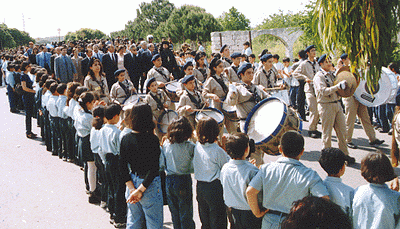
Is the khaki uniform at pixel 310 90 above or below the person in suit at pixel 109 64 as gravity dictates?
below

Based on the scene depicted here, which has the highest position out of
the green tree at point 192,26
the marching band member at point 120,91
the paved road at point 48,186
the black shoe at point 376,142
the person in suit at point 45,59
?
the green tree at point 192,26

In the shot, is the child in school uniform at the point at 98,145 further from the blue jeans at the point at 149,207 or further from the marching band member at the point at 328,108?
the marching band member at the point at 328,108

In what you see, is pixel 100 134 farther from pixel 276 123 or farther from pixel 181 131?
pixel 276 123

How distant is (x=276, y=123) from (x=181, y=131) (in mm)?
1709

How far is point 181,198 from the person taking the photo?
159 inches

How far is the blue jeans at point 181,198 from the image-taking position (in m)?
4.04

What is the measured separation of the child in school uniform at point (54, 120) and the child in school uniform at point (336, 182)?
19.7 ft

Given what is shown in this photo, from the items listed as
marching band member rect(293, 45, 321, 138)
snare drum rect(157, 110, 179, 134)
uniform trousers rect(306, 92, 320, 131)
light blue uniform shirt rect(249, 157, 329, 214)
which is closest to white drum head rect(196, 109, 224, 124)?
snare drum rect(157, 110, 179, 134)

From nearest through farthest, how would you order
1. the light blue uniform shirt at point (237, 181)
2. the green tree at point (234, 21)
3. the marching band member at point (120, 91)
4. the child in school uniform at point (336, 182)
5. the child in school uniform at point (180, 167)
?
1. the child in school uniform at point (336, 182)
2. the light blue uniform shirt at point (237, 181)
3. the child in school uniform at point (180, 167)
4. the marching band member at point (120, 91)
5. the green tree at point (234, 21)

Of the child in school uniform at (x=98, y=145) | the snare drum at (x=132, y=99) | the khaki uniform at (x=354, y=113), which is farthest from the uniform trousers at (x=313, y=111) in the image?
the child in school uniform at (x=98, y=145)

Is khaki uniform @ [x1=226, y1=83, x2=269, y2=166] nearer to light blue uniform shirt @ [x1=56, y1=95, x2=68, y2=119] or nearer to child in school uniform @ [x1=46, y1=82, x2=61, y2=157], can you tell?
light blue uniform shirt @ [x1=56, y1=95, x2=68, y2=119]

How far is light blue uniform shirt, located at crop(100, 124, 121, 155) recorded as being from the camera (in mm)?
4398

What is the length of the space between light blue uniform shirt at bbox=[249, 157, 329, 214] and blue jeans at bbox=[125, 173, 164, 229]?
1.08 m

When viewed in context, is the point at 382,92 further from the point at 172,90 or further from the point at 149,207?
the point at 149,207
